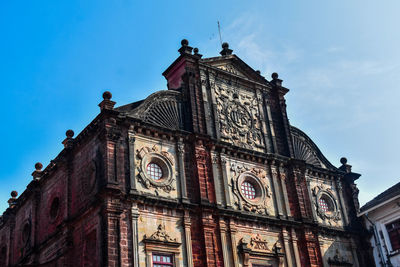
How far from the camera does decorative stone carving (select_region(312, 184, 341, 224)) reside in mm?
31453

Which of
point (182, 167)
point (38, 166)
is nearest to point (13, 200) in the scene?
point (38, 166)

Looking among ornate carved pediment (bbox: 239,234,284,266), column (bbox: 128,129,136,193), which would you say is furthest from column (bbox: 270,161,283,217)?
column (bbox: 128,129,136,193)

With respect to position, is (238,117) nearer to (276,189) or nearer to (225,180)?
(276,189)

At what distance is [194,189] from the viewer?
86.1ft

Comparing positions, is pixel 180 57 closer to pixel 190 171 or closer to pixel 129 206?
pixel 190 171

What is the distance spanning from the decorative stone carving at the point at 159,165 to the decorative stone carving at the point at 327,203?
9.78 meters

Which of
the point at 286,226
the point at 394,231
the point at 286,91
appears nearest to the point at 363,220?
the point at 394,231

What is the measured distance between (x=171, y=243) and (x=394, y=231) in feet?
44.6

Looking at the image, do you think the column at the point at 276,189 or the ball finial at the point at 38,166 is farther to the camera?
the ball finial at the point at 38,166

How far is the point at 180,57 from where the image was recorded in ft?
97.7

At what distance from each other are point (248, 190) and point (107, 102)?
29.2 feet

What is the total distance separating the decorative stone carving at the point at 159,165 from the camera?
2498 centimetres

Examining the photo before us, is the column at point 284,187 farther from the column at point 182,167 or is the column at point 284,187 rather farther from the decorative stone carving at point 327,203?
the column at point 182,167

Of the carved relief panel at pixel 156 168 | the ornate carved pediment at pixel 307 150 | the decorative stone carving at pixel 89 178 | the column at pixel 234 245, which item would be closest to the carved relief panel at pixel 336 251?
the ornate carved pediment at pixel 307 150
